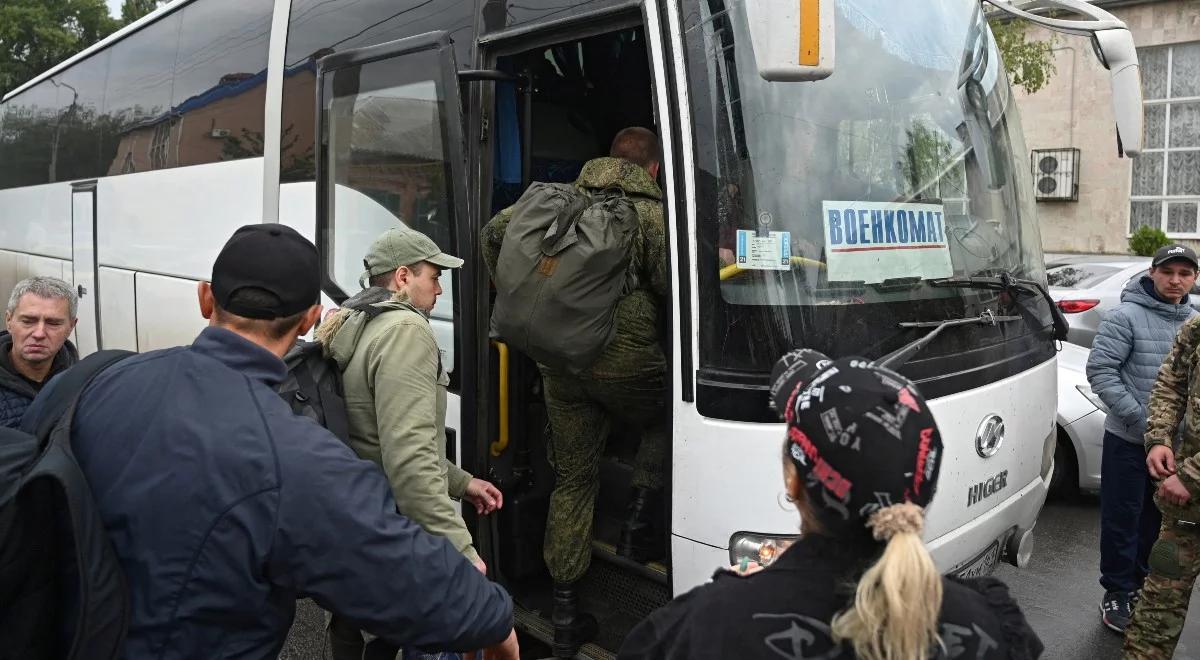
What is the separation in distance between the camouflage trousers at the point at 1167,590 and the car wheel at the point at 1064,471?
8.40ft

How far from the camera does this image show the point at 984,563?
3.44 m

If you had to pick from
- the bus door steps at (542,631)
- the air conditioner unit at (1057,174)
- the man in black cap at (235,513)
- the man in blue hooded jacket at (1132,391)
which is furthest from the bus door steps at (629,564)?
the air conditioner unit at (1057,174)

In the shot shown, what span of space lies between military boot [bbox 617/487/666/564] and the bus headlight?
0.77 metres

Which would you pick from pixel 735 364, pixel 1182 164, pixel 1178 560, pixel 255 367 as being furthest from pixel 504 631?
pixel 1182 164

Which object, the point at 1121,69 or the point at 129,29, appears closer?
the point at 1121,69

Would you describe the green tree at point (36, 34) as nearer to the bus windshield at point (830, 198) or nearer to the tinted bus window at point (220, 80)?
the tinted bus window at point (220, 80)

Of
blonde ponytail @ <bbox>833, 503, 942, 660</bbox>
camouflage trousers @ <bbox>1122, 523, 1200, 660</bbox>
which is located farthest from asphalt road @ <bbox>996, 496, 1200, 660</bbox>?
blonde ponytail @ <bbox>833, 503, 942, 660</bbox>

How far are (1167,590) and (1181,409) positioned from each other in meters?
0.73

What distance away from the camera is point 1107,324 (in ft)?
14.9

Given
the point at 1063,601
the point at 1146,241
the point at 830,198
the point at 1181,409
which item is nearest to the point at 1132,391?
the point at 1181,409

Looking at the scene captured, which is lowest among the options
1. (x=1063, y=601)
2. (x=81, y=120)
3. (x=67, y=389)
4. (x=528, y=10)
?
(x=1063, y=601)

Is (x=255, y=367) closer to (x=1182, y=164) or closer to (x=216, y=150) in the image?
(x=216, y=150)

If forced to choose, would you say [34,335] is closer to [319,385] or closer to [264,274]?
[319,385]

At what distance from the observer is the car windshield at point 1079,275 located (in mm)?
9297
